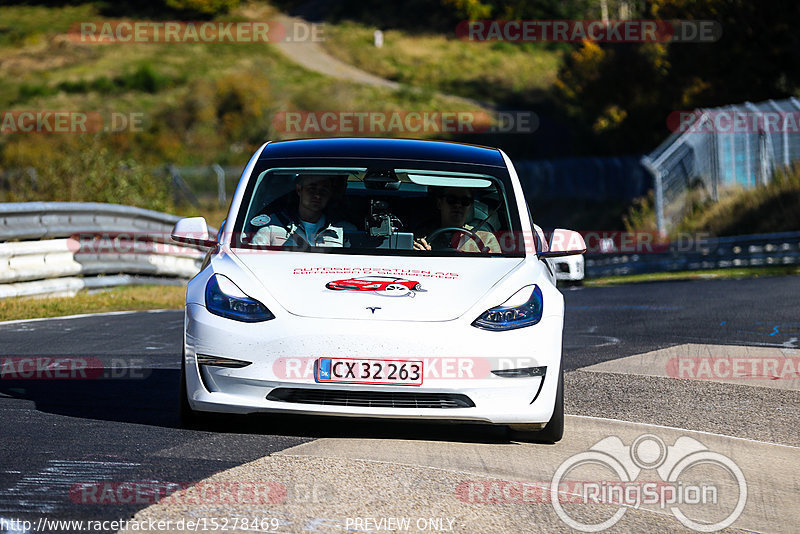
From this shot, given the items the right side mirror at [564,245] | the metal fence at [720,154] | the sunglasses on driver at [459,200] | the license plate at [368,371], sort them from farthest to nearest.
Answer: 1. the metal fence at [720,154]
2. the sunglasses on driver at [459,200]
3. the right side mirror at [564,245]
4. the license plate at [368,371]

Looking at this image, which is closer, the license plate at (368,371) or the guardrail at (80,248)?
the license plate at (368,371)

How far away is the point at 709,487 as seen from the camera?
18.2 feet

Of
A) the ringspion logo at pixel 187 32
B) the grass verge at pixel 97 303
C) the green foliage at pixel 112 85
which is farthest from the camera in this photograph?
the ringspion logo at pixel 187 32

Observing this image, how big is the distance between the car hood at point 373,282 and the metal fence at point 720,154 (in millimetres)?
24189

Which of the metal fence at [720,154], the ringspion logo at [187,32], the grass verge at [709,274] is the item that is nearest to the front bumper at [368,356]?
the grass verge at [709,274]

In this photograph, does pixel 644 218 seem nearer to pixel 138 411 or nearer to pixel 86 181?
pixel 86 181

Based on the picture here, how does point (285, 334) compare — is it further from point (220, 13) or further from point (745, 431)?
point (220, 13)

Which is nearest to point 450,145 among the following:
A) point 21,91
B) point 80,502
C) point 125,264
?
point 80,502

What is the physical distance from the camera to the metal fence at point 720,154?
3012 centimetres

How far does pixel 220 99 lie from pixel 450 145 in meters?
53.3

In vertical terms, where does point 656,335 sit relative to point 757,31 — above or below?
below

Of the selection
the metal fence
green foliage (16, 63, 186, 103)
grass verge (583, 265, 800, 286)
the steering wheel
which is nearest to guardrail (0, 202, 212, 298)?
the steering wheel

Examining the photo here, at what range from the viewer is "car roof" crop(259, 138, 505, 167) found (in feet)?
24.5

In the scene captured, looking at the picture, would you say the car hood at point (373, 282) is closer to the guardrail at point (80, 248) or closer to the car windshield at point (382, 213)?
the car windshield at point (382, 213)
